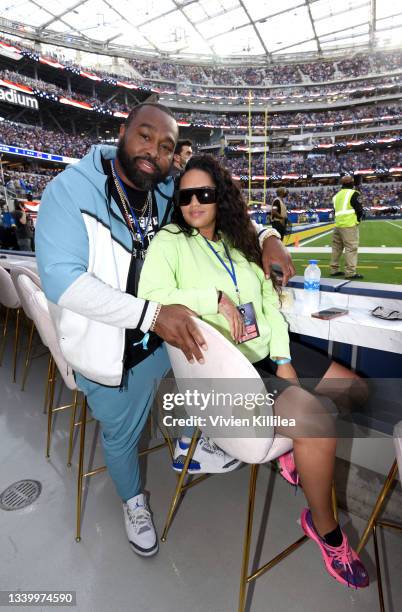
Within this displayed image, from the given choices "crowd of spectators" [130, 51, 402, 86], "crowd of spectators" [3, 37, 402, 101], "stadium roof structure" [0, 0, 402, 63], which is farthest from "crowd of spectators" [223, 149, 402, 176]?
"crowd of spectators" [130, 51, 402, 86]

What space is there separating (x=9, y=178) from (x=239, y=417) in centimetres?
2348

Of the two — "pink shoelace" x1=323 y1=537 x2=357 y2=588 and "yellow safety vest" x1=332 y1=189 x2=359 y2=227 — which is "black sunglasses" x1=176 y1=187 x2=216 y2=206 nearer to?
"pink shoelace" x1=323 y1=537 x2=357 y2=588

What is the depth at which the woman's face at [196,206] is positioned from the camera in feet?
4.47

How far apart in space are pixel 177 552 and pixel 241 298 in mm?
1052

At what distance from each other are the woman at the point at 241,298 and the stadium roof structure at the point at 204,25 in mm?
29472

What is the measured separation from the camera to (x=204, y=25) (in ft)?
93.5

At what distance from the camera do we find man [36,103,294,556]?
108 centimetres

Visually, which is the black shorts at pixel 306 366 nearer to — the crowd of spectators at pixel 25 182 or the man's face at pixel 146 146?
the man's face at pixel 146 146

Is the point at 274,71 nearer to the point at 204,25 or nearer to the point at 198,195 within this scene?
the point at 204,25

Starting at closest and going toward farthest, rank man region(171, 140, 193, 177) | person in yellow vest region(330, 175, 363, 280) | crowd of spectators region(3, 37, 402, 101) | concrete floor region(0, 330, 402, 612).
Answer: concrete floor region(0, 330, 402, 612) → man region(171, 140, 193, 177) → person in yellow vest region(330, 175, 363, 280) → crowd of spectators region(3, 37, 402, 101)

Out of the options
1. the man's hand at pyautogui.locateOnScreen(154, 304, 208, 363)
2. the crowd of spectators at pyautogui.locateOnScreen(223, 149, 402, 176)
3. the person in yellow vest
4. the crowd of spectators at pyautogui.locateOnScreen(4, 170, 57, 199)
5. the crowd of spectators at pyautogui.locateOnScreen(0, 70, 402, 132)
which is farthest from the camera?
the crowd of spectators at pyautogui.locateOnScreen(0, 70, 402, 132)

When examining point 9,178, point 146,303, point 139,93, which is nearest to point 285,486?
point 146,303

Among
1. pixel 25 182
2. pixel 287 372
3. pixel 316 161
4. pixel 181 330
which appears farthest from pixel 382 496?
pixel 316 161

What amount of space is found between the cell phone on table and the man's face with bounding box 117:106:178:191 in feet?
2.91
